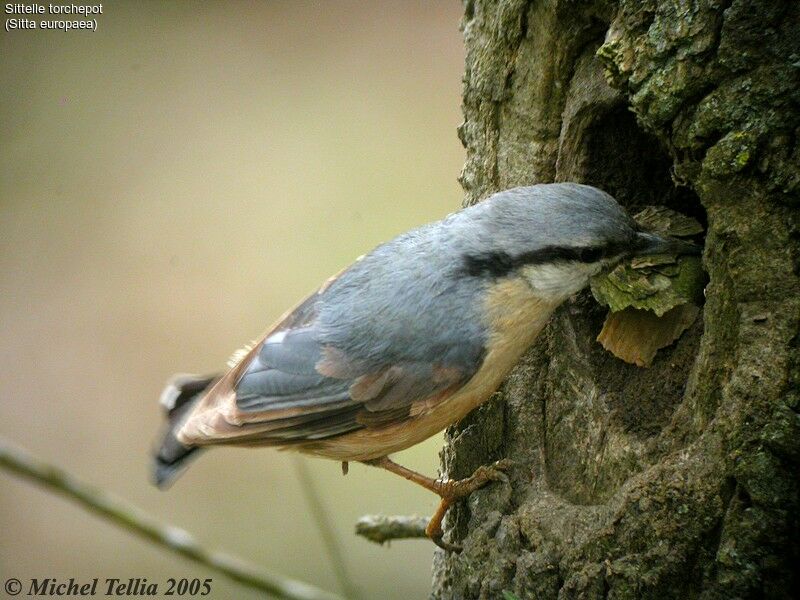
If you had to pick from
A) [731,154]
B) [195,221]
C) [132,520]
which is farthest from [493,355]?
[195,221]

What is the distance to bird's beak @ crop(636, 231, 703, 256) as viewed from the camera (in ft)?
8.20

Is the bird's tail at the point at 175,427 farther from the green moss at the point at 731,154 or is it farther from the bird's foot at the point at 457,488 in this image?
the green moss at the point at 731,154

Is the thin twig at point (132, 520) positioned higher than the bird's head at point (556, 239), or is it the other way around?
the bird's head at point (556, 239)

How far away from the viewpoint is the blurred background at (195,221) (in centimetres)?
521

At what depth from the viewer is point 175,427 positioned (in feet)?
9.93

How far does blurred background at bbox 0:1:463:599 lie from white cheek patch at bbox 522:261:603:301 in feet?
8.06

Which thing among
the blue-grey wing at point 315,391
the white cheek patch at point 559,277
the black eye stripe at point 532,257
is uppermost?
the black eye stripe at point 532,257

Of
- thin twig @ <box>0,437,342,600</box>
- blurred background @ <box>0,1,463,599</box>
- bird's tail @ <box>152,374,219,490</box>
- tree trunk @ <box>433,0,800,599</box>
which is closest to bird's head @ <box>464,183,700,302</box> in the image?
tree trunk @ <box>433,0,800,599</box>

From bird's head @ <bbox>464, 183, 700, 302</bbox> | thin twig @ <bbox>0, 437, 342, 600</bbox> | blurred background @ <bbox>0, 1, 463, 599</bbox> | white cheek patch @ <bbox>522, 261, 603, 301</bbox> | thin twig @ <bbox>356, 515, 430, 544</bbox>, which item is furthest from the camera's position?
blurred background @ <bbox>0, 1, 463, 599</bbox>

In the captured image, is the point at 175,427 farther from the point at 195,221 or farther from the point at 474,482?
the point at 195,221

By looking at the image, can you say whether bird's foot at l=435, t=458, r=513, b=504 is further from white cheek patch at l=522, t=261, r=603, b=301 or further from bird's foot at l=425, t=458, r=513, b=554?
white cheek patch at l=522, t=261, r=603, b=301

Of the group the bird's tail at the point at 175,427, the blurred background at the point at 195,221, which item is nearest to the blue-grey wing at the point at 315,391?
the bird's tail at the point at 175,427

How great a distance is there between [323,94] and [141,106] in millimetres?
1254

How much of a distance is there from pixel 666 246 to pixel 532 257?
14.0 inches
